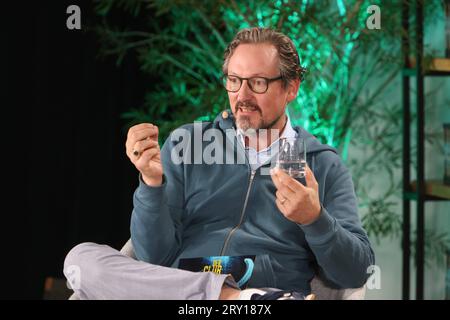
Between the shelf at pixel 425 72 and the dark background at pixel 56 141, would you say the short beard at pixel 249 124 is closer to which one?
the shelf at pixel 425 72

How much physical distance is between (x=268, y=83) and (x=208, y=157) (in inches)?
9.6

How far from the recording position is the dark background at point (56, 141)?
314 cm

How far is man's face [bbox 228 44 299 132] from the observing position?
6.22 ft

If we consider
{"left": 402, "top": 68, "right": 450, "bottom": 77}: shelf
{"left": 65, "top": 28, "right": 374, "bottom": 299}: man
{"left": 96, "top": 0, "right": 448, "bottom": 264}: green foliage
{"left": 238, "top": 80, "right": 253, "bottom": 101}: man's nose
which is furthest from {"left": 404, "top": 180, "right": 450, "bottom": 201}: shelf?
{"left": 238, "top": 80, "right": 253, "bottom": 101}: man's nose

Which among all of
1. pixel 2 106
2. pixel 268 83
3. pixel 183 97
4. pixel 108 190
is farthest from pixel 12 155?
pixel 268 83

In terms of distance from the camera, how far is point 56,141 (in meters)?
3.25

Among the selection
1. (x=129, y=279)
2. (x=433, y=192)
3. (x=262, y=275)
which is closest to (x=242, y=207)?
(x=262, y=275)

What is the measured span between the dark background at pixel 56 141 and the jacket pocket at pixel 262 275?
1.63 meters

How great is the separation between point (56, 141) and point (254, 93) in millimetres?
1555

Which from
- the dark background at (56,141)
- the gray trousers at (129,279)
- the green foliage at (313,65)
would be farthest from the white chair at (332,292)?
the dark background at (56,141)
